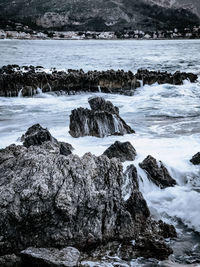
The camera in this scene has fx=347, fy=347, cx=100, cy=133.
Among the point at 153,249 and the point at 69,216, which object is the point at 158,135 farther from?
the point at 69,216

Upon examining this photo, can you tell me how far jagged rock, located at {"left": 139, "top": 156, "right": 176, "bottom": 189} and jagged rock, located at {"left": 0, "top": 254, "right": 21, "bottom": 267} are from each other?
2.94m

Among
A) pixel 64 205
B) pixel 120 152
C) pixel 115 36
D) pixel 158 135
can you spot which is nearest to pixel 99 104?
pixel 158 135

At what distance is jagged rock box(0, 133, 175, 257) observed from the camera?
4.02 meters

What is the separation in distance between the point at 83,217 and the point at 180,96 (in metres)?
13.2

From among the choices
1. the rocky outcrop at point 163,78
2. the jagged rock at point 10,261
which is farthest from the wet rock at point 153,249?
the rocky outcrop at point 163,78

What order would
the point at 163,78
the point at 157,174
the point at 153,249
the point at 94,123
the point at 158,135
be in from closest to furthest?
the point at 153,249
the point at 157,174
the point at 94,123
the point at 158,135
the point at 163,78

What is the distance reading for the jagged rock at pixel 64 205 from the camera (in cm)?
402

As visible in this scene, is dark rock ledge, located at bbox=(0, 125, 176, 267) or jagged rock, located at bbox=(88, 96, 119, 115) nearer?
dark rock ledge, located at bbox=(0, 125, 176, 267)

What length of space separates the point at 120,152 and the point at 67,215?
2.87 metres

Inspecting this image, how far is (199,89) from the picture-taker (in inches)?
718

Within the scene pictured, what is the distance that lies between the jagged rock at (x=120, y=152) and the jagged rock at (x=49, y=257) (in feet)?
9.93

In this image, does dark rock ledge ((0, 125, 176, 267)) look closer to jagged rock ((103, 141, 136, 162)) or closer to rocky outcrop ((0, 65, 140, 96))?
jagged rock ((103, 141, 136, 162))

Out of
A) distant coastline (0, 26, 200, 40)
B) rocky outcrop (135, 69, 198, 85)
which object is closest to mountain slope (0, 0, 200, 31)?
distant coastline (0, 26, 200, 40)

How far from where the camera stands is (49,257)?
11.9 ft
